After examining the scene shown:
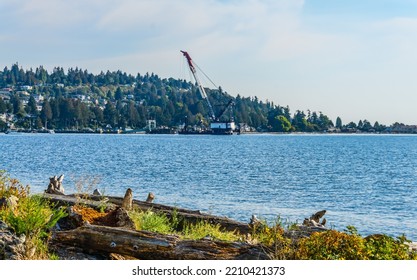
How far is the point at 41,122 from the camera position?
448 ft

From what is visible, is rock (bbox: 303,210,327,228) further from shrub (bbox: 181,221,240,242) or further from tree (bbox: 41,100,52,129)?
tree (bbox: 41,100,52,129)

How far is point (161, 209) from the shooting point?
40.6 ft

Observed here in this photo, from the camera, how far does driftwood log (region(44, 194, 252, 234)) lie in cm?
1087

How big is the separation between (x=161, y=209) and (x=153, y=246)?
4263 millimetres

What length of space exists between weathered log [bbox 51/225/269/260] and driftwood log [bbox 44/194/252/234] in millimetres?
2200

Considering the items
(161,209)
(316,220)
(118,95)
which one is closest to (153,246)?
(161,209)

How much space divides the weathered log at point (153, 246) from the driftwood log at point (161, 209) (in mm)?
2200

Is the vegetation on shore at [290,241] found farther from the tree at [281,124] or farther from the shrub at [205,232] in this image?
the tree at [281,124]

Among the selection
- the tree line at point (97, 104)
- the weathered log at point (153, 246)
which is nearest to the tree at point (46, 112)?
the tree line at point (97, 104)

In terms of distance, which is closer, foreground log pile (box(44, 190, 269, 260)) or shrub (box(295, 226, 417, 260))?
shrub (box(295, 226, 417, 260))

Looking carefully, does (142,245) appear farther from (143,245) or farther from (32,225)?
(32,225)

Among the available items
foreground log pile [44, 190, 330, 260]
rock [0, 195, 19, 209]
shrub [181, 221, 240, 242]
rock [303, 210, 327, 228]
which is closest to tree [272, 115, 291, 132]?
rock [303, 210, 327, 228]

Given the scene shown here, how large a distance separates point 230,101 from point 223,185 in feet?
248
